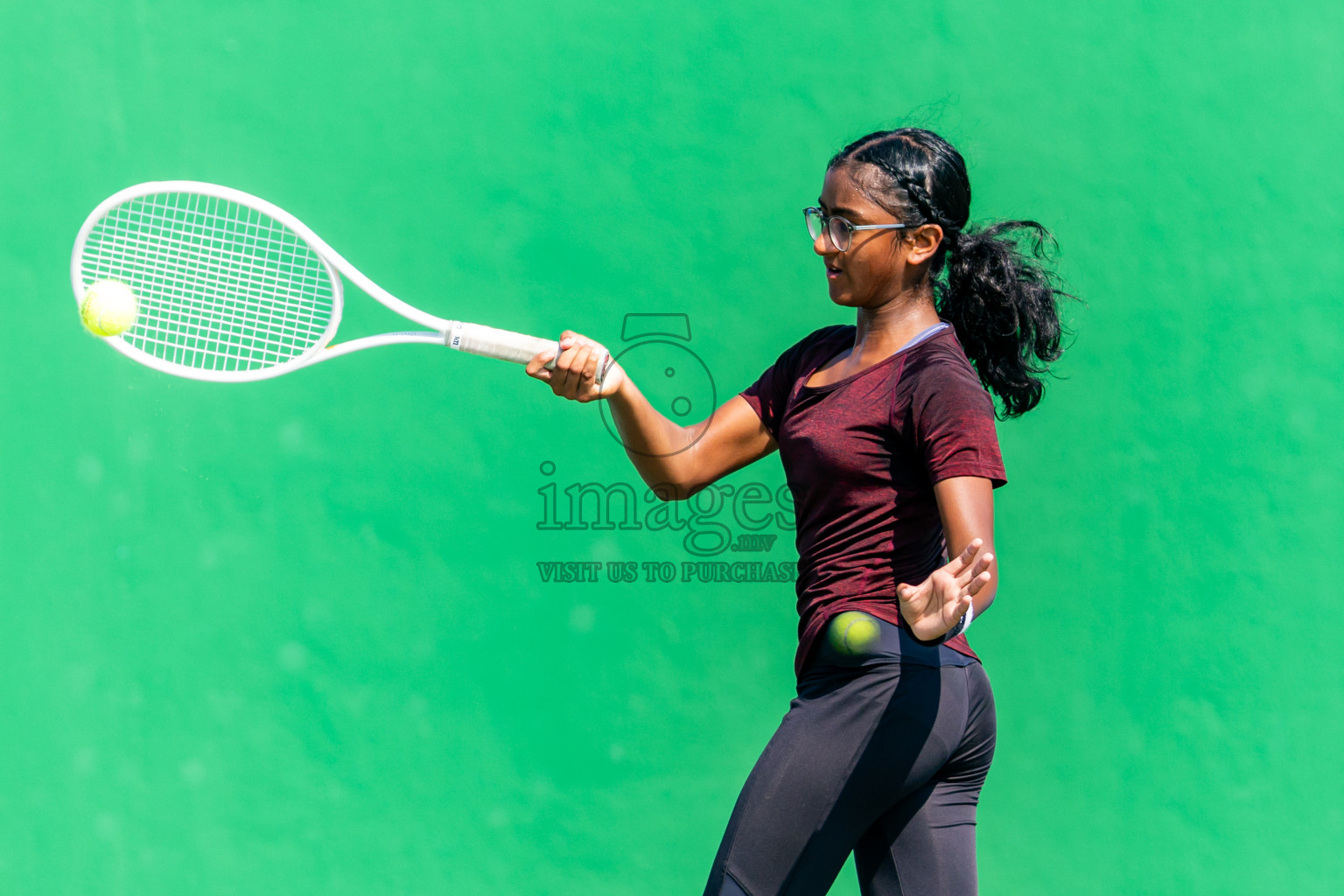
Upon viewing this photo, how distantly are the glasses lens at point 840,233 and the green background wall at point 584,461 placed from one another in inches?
29.8

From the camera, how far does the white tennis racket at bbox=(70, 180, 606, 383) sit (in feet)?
7.03

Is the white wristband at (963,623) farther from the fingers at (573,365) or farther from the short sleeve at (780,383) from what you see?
the fingers at (573,365)

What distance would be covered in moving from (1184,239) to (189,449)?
2.20 meters

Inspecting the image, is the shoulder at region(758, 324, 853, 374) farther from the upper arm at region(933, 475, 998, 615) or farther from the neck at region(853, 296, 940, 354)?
the upper arm at region(933, 475, 998, 615)

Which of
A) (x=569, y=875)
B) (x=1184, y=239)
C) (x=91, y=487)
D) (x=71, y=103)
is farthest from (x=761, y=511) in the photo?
(x=71, y=103)

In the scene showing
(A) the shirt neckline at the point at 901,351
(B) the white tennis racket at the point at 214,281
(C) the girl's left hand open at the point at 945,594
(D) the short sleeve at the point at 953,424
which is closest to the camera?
(C) the girl's left hand open at the point at 945,594

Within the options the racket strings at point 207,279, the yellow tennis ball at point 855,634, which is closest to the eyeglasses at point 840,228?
the yellow tennis ball at point 855,634

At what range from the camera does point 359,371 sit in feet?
8.66

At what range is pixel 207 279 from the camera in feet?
7.43

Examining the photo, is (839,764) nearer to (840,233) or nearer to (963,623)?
(963,623)

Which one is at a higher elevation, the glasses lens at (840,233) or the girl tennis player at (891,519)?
A: the glasses lens at (840,233)

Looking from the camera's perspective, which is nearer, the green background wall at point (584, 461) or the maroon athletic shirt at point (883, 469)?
the maroon athletic shirt at point (883, 469)

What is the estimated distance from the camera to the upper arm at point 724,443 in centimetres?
206

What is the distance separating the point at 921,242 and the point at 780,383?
1.11 ft
